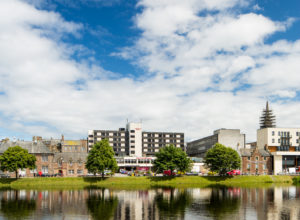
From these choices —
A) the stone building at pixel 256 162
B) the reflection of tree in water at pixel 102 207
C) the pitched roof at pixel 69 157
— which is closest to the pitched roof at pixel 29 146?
the pitched roof at pixel 69 157

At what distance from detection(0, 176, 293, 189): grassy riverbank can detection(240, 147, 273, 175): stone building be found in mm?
33330

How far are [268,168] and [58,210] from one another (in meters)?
130

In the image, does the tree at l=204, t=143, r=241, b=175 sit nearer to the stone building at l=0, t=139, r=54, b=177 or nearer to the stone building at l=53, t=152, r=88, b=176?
the stone building at l=53, t=152, r=88, b=176

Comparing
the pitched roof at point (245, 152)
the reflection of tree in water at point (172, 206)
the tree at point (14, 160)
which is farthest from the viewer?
the pitched roof at point (245, 152)

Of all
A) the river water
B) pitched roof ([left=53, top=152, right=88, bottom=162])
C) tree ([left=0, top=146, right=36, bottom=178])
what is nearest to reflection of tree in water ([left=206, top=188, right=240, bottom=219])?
the river water

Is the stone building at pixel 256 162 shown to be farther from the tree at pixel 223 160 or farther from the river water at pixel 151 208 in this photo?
the river water at pixel 151 208

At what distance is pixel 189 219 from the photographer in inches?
2034

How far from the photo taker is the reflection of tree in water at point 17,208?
186ft

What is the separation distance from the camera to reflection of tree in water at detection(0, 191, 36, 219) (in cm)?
5655

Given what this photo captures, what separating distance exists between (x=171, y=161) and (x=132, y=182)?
16.5m

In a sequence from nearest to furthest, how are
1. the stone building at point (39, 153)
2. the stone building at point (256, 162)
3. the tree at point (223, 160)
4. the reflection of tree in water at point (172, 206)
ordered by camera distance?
the reflection of tree in water at point (172, 206) < the tree at point (223, 160) < the stone building at point (39, 153) < the stone building at point (256, 162)

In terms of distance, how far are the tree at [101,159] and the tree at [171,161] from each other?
1739 centimetres

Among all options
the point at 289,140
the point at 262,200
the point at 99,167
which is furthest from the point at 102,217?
the point at 289,140

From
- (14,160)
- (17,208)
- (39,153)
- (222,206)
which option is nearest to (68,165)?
(39,153)
